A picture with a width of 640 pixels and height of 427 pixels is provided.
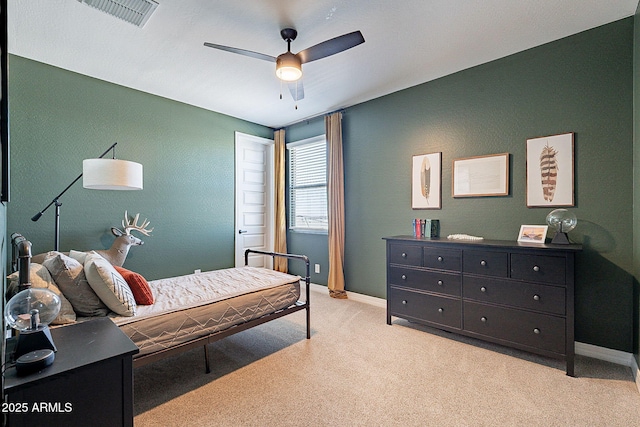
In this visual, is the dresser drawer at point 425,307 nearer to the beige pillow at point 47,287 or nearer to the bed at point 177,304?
the bed at point 177,304

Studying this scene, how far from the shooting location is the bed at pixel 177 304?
179cm

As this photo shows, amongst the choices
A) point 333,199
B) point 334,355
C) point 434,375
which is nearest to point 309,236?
point 333,199

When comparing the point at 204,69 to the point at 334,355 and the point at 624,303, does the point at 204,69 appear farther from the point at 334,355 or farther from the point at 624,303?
the point at 624,303

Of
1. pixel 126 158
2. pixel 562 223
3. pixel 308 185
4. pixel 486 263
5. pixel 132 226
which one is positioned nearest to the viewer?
pixel 562 223

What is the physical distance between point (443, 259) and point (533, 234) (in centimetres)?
82

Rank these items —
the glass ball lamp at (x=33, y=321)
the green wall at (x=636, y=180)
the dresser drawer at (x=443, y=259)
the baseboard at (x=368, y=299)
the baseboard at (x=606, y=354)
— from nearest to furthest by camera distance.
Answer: the glass ball lamp at (x=33, y=321), the green wall at (x=636, y=180), the baseboard at (x=606, y=354), the dresser drawer at (x=443, y=259), the baseboard at (x=368, y=299)

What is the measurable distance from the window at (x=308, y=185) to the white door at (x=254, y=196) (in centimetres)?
42

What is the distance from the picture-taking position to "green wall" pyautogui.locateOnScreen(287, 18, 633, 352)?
2.45 m

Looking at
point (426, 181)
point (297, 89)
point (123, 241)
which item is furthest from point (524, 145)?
point (123, 241)

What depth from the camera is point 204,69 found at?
3186 millimetres

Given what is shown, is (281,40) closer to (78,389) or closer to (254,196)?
(78,389)

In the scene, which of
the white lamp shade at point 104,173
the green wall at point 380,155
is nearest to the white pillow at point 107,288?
the white lamp shade at point 104,173

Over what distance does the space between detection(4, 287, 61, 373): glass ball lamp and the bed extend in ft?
0.37

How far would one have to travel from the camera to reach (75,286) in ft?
5.95
